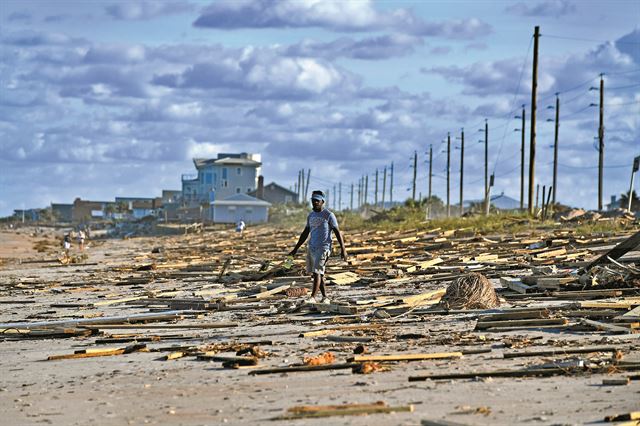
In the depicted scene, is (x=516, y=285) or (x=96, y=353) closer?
(x=96, y=353)

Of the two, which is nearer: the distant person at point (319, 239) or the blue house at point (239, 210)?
the distant person at point (319, 239)

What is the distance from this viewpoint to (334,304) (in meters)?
16.5

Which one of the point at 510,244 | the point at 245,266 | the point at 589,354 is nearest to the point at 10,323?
the point at 589,354

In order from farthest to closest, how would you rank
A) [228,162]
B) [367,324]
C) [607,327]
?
[228,162], [367,324], [607,327]

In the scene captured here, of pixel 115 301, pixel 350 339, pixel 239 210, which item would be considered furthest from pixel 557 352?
pixel 239 210

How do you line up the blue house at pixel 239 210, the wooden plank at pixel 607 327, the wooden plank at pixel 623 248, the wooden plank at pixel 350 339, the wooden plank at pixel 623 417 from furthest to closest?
the blue house at pixel 239 210, the wooden plank at pixel 623 248, the wooden plank at pixel 350 339, the wooden plank at pixel 607 327, the wooden plank at pixel 623 417

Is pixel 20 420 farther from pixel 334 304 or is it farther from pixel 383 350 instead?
pixel 334 304

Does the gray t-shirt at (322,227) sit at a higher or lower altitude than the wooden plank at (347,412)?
higher

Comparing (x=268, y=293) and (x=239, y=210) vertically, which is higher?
(x=239, y=210)

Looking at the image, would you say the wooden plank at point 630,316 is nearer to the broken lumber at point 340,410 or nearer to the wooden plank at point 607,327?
the wooden plank at point 607,327

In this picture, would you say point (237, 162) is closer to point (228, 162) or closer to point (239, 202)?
point (228, 162)

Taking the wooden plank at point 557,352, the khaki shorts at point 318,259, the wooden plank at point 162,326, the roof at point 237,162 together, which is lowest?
the wooden plank at point 162,326

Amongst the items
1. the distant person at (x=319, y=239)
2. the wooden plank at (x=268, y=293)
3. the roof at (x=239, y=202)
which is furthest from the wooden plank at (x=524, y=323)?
the roof at (x=239, y=202)

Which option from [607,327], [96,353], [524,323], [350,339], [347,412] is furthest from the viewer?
[524,323]
